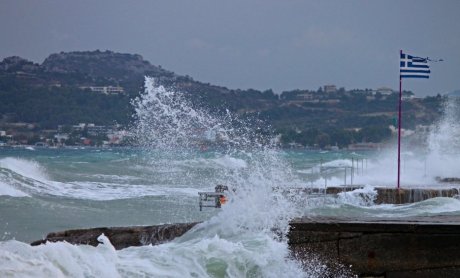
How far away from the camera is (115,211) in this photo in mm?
22828

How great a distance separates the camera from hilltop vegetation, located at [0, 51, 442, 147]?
83.8m

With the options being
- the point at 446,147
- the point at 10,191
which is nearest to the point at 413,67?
the point at 10,191

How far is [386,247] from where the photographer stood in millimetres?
8781

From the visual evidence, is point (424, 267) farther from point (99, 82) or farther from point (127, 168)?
point (99, 82)

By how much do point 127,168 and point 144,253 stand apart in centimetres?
3826

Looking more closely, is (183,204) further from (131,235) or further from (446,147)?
(446,147)

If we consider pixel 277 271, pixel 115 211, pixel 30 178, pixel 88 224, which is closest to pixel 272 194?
pixel 277 271

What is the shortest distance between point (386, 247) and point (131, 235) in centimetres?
272

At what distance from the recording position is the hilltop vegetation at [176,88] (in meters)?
83.8

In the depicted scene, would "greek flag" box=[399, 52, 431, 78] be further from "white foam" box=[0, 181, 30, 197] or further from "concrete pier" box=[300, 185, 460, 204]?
"white foam" box=[0, 181, 30, 197]

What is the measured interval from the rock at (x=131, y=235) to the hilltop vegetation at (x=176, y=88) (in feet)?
192

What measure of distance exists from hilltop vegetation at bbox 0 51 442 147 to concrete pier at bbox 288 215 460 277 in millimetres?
60038

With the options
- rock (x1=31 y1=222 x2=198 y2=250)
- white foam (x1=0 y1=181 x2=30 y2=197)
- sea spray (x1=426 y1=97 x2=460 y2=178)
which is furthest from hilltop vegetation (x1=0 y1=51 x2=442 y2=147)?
rock (x1=31 y1=222 x2=198 y2=250)

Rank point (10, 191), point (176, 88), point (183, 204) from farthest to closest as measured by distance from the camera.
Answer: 1. point (176, 88)
2. point (10, 191)
3. point (183, 204)
